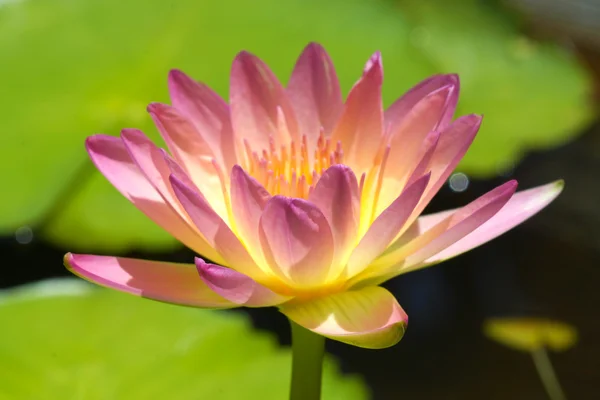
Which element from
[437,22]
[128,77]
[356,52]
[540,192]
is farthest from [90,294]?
[437,22]

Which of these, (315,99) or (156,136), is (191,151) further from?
(156,136)

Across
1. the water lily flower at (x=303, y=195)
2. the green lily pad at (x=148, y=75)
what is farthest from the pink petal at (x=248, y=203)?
the green lily pad at (x=148, y=75)

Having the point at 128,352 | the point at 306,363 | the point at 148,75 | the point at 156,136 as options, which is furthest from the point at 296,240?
the point at 148,75

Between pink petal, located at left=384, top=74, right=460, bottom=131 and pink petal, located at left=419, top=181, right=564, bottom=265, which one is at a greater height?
pink petal, located at left=384, top=74, right=460, bottom=131

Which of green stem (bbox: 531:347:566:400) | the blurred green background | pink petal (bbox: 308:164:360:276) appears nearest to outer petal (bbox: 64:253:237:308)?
pink petal (bbox: 308:164:360:276)

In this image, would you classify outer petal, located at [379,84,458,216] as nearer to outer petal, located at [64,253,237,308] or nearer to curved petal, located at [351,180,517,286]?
curved petal, located at [351,180,517,286]

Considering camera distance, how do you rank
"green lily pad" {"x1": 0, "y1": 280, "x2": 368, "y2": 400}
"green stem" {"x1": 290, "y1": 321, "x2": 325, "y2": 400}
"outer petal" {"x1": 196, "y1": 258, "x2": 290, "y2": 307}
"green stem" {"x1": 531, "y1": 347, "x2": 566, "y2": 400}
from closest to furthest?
"outer petal" {"x1": 196, "y1": 258, "x2": 290, "y2": 307} < "green stem" {"x1": 290, "y1": 321, "x2": 325, "y2": 400} < "green lily pad" {"x1": 0, "y1": 280, "x2": 368, "y2": 400} < "green stem" {"x1": 531, "y1": 347, "x2": 566, "y2": 400}

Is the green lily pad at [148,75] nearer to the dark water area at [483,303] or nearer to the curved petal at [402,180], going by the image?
the dark water area at [483,303]
